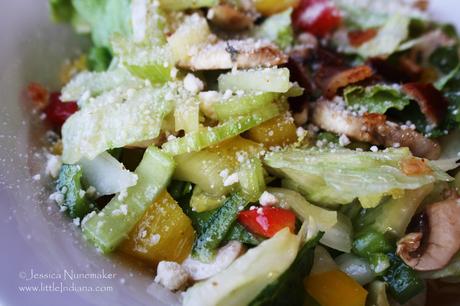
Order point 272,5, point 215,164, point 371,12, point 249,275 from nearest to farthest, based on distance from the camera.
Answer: point 249,275
point 215,164
point 272,5
point 371,12

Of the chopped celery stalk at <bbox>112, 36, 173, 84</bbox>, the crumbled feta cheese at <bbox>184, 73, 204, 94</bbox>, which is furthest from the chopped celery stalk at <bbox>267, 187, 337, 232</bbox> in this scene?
the chopped celery stalk at <bbox>112, 36, 173, 84</bbox>

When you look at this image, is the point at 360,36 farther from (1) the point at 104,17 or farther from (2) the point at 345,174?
(1) the point at 104,17

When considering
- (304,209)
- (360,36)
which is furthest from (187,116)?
(360,36)

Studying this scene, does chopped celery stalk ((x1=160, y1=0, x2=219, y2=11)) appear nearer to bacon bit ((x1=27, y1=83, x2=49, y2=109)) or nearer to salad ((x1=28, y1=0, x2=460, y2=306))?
salad ((x1=28, y1=0, x2=460, y2=306))

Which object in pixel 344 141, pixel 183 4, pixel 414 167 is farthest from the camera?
pixel 183 4

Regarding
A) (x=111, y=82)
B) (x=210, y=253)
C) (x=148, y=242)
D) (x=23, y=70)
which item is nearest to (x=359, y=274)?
(x=210, y=253)

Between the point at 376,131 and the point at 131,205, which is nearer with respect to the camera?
the point at 131,205
